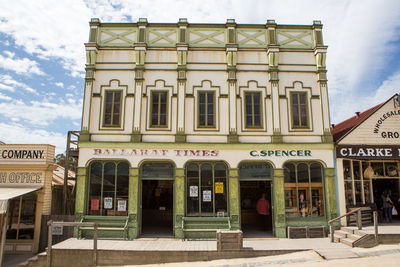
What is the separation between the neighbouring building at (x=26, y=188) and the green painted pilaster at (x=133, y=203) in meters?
3.81

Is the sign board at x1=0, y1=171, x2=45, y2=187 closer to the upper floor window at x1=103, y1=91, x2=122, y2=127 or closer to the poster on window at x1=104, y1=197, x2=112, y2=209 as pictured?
the poster on window at x1=104, y1=197, x2=112, y2=209

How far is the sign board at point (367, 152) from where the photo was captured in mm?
14516

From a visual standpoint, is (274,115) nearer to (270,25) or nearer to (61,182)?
(270,25)

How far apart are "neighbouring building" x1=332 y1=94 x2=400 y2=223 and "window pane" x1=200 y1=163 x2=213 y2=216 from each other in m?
5.94

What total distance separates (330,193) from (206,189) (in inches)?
224

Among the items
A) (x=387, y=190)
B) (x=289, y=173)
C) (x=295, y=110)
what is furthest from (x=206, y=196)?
(x=387, y=190)

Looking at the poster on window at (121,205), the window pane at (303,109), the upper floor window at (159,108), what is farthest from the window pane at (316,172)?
the poster on window at (121,205)

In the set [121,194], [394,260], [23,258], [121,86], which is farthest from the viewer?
[121,86]

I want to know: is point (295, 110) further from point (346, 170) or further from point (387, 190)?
point (387, 190)

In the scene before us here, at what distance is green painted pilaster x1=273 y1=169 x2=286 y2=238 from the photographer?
13930mm

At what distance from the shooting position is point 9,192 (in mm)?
13203

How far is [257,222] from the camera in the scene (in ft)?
56.7

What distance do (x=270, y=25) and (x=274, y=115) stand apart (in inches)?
181

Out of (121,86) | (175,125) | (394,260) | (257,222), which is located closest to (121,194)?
(175,125)
